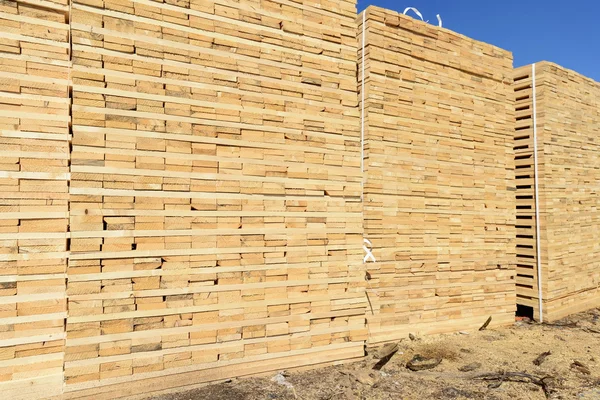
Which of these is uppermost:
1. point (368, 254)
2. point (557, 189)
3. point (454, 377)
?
point (557, 189)

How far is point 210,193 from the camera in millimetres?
4289

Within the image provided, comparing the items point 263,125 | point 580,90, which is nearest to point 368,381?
point 263,125

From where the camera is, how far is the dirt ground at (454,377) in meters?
4.20

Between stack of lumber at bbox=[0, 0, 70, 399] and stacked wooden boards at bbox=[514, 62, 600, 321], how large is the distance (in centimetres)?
792

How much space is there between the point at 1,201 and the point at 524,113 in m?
8.65

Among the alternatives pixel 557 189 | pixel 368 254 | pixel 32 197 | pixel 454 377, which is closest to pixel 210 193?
pixel 32 197

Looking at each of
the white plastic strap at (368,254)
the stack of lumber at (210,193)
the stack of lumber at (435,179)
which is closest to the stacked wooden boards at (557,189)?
the stack of lumber at (435,179)

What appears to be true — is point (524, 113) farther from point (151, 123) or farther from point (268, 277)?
point (151, 123)

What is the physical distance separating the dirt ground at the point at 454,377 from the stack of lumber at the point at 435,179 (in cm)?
52

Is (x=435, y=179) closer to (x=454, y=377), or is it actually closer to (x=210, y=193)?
(x=454, y=377)

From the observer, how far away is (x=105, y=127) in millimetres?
3875

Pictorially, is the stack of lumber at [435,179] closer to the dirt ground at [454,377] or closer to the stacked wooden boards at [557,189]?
the dirt ground at [454,377]

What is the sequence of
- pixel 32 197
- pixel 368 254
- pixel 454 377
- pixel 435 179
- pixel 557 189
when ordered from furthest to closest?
pixel 557 189 → pixel 435 179 → pixel 368 254 → pixel 454 377 → pixel 32 197

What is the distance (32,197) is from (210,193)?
5.53ft
